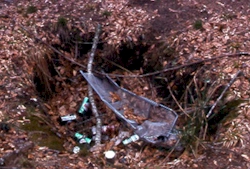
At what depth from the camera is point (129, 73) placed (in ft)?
17.7

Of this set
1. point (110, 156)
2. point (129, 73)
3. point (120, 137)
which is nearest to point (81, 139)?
point (120, 137)

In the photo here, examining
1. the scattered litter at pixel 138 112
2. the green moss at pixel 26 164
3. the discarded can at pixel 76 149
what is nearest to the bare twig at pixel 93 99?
the scattered litter at pixel 138 112

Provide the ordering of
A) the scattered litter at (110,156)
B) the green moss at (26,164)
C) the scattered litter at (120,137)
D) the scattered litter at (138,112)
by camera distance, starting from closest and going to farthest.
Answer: the green moss at (26,164) < the scattered litter at (110,156) < the scattered litter at (138,112) < the scattered litter at (120,137)

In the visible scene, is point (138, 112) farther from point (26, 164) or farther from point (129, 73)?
point (26, 164)

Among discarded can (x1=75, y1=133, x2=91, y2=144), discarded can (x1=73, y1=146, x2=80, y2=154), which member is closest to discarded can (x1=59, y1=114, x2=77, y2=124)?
discarded can (x1=75, y1=133, x2=91, y2=144)

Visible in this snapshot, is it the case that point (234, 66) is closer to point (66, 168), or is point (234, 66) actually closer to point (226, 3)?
point (226, 3)

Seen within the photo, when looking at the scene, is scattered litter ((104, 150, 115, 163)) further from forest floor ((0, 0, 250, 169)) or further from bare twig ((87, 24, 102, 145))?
bare twig ((87, 24, 102, 145))

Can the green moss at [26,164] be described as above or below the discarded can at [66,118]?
above

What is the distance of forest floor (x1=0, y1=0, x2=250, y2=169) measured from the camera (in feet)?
13.4

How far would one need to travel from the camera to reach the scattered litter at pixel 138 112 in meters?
4.44

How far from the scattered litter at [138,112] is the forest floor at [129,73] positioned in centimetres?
11

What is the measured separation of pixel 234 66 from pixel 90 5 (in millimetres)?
2182

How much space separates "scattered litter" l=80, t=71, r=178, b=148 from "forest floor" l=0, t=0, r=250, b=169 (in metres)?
0.11

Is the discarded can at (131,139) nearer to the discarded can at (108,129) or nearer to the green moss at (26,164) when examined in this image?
the discarded can at (108,129)
